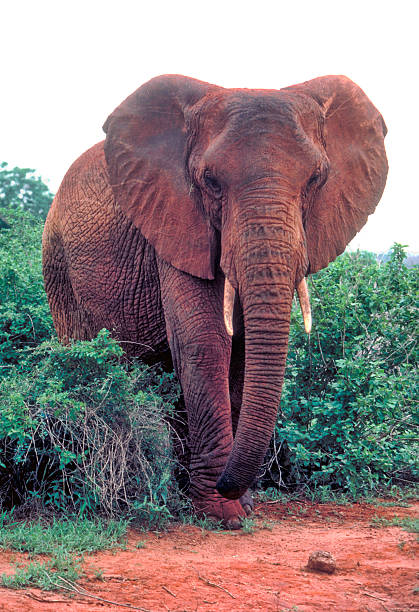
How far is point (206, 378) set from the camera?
541 cm

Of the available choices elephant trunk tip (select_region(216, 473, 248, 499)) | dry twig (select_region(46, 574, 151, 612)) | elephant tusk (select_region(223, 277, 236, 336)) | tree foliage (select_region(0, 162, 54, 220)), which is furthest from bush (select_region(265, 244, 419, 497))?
tree foliage (select_region(0, 162, 54, 220))

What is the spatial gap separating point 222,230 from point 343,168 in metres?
1.22

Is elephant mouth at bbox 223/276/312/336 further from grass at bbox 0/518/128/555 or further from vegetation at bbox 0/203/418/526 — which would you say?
grass at bbox 0/518/128/555

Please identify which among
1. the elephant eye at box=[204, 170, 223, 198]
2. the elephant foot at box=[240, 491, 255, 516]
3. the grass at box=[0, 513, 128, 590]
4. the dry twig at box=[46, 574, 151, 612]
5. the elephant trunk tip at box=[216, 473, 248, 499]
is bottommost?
the dry twig at box=[46, 574, 151, 612]

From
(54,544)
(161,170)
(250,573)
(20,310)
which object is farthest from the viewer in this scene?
(20,310)

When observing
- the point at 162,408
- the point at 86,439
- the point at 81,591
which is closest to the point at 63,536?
the point at 81,591

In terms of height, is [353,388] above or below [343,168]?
below

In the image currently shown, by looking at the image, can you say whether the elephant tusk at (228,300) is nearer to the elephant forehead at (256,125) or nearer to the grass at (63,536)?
the elephant forehead at (256,125)

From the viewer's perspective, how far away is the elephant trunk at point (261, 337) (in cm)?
468

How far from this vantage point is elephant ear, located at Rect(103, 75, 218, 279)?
5.43m

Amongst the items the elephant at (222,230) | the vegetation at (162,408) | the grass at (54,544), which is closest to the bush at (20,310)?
the vegetation at (162,408)

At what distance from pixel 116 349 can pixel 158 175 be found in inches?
50.2

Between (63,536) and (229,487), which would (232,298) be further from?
(63,536)

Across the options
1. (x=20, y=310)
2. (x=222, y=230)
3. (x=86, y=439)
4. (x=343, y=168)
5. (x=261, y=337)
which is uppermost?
(x=343, y=168)
